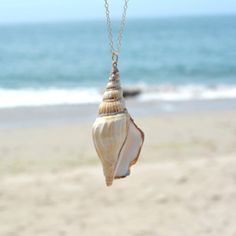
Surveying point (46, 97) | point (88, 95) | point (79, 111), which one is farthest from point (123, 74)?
point (79, 111)

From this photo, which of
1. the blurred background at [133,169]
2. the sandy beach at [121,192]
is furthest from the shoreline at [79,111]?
the sandy beach at [121,192]

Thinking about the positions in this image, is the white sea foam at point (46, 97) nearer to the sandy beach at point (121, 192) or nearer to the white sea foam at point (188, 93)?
the white sea foam at point (188, 93)

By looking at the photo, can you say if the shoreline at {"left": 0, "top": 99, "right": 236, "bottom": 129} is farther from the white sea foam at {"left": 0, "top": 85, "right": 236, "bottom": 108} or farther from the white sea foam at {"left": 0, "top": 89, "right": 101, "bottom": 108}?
the white sea foam at {"left": 0, "top": 89, "right": 101, "bottom": 108}

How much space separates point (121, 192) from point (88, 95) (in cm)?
1236

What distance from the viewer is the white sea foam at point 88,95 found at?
54.1 feet

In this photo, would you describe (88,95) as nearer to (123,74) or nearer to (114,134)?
(123,74)

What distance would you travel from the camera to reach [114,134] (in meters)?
1.64

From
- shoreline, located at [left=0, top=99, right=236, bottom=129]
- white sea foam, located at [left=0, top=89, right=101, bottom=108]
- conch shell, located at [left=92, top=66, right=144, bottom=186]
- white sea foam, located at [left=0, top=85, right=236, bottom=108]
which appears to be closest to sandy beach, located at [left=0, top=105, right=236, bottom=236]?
shoreline, located at [left=0, top=99, right=236, bottom=129]

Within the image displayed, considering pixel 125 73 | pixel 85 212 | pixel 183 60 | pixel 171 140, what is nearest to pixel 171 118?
pixel 171 140

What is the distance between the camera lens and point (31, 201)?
6203mm

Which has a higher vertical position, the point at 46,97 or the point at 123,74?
the point at 46,97

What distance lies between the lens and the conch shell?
5.37 ft

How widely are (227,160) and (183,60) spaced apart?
25.2 metres

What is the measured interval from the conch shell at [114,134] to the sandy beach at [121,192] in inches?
138
